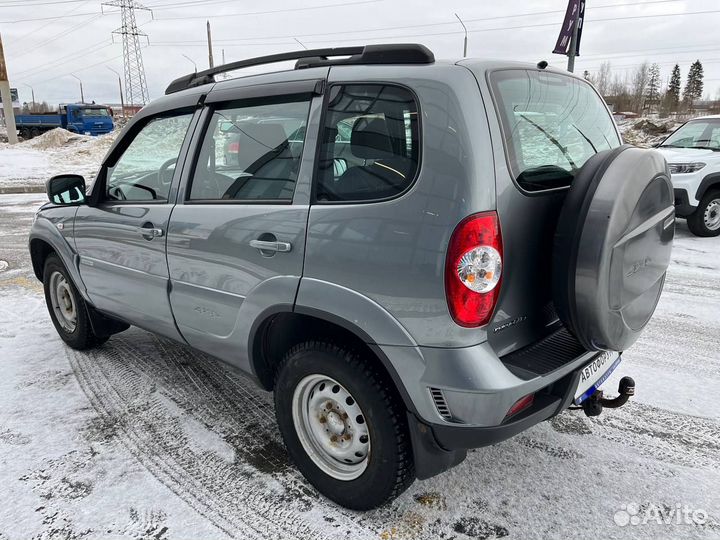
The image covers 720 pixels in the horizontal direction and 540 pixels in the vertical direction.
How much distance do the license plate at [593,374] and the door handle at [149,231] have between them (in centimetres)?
232

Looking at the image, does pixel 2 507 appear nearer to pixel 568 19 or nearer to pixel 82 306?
pixel 82 306

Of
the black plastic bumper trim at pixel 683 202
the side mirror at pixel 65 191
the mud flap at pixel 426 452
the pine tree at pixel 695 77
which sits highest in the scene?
the pine tree at pixel 695 77

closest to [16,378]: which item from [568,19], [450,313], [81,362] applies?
[81,362]

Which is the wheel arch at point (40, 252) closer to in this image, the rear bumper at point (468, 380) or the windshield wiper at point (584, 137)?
the rear bumper at point (468, 380)

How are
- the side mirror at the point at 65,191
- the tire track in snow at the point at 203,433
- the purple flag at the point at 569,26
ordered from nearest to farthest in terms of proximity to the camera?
the tire track in snow at the point at 203,433 → the side mirror at the point at 65,191 → the purple flag at the point at 569,26

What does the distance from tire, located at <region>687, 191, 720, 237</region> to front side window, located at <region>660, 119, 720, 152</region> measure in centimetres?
89

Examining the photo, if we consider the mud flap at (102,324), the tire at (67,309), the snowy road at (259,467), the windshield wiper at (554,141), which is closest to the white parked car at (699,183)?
the snowy road at (259,467)

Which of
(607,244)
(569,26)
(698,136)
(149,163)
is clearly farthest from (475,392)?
(569,26)

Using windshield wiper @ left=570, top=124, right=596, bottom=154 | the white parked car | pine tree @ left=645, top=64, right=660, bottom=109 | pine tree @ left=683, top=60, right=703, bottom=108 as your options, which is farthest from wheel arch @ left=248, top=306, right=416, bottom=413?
pine tree @ left=683, top=60, right=703, bottom=108

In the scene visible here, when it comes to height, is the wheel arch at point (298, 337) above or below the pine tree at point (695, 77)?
below

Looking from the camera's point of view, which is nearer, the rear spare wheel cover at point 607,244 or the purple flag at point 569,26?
the rear spare wheel cover at point 607,244

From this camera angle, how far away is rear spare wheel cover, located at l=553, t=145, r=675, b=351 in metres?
1.96

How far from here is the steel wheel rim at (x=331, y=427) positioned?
2.34m

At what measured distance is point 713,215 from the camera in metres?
8.14
